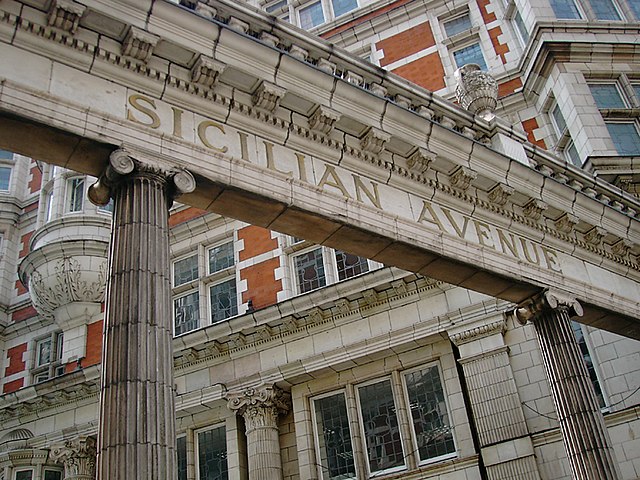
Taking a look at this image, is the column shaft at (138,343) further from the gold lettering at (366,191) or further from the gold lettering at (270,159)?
the gold lettering at (366,191)

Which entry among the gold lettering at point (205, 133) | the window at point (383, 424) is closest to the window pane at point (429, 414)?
the window at point (383, 424)

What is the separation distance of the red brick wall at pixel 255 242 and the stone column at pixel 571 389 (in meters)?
9.11

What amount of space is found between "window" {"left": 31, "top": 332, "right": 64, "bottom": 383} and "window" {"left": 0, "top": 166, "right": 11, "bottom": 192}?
7950 mm

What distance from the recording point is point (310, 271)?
19391 millimetres

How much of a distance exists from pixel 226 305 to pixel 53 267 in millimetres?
5982

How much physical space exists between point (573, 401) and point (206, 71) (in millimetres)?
7853

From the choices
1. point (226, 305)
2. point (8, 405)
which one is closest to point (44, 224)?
point (8, 405)

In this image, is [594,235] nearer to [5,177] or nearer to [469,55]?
[469,55]

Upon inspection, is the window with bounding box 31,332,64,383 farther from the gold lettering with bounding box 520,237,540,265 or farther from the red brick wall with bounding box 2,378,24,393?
the gold lettering with bounding box 520,237,540,265

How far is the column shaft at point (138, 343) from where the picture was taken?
22.5 ft

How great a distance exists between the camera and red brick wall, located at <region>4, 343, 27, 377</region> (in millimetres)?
24641

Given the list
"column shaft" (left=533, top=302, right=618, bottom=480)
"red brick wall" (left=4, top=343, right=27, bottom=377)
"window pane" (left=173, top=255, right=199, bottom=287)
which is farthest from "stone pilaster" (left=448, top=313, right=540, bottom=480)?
"red brick wall" (left=4, top=343, right=27, bottom=377)

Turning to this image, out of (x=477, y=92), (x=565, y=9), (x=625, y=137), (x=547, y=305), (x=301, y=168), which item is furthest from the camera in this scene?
(x=565, y=9)

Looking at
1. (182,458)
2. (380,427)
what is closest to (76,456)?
(182,458)
